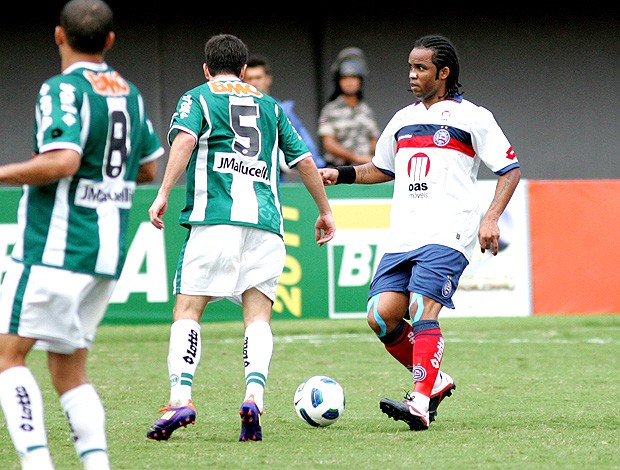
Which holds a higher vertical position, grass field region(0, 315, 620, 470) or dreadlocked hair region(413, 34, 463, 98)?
dreadlocked hair region(413, 34, 463, 98)

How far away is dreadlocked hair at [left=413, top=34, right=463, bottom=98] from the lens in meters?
6.75

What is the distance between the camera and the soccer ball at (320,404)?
6492 mm

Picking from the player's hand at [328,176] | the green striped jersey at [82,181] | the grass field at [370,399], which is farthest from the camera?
the player's hand at [328,176]

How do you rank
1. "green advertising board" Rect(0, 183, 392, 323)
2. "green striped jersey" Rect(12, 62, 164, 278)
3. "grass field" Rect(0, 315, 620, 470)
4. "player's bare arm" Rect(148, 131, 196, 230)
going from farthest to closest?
"green advertising board" Rect(0, 183, 392, 323) → "player's bare arm" Rect(148, 131, 196, 230) → "grass field" Rect(0, 315, 620, 470) → "green striped jersey" Rect(12, 62, 164, 278)

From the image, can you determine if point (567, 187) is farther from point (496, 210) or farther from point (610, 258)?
point (496, 210)

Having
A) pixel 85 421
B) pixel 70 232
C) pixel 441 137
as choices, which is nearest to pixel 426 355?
pixel 441 137

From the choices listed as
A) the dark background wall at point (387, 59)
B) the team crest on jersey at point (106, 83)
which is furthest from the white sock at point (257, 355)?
the dark background wall at point (387, 59)

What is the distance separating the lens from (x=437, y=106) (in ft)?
22.3

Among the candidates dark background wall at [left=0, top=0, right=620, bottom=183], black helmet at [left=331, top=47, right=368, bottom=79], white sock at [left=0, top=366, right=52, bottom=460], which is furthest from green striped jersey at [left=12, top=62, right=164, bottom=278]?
dark background wall at [left=0, top=0, right=620, bottom=183]

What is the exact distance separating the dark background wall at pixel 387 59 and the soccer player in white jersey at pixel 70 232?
12.0 meters

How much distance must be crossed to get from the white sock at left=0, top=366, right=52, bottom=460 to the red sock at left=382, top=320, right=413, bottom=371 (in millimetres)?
2624

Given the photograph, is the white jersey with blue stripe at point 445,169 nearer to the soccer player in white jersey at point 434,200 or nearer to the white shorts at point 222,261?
the soccer player in white jersey at point 434,200

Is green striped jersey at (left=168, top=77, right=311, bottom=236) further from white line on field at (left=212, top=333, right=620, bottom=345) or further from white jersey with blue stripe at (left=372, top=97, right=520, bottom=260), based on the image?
white line on field at (left=212, top=333, right=620, bottom=345)

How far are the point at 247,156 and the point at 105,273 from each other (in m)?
1.78
